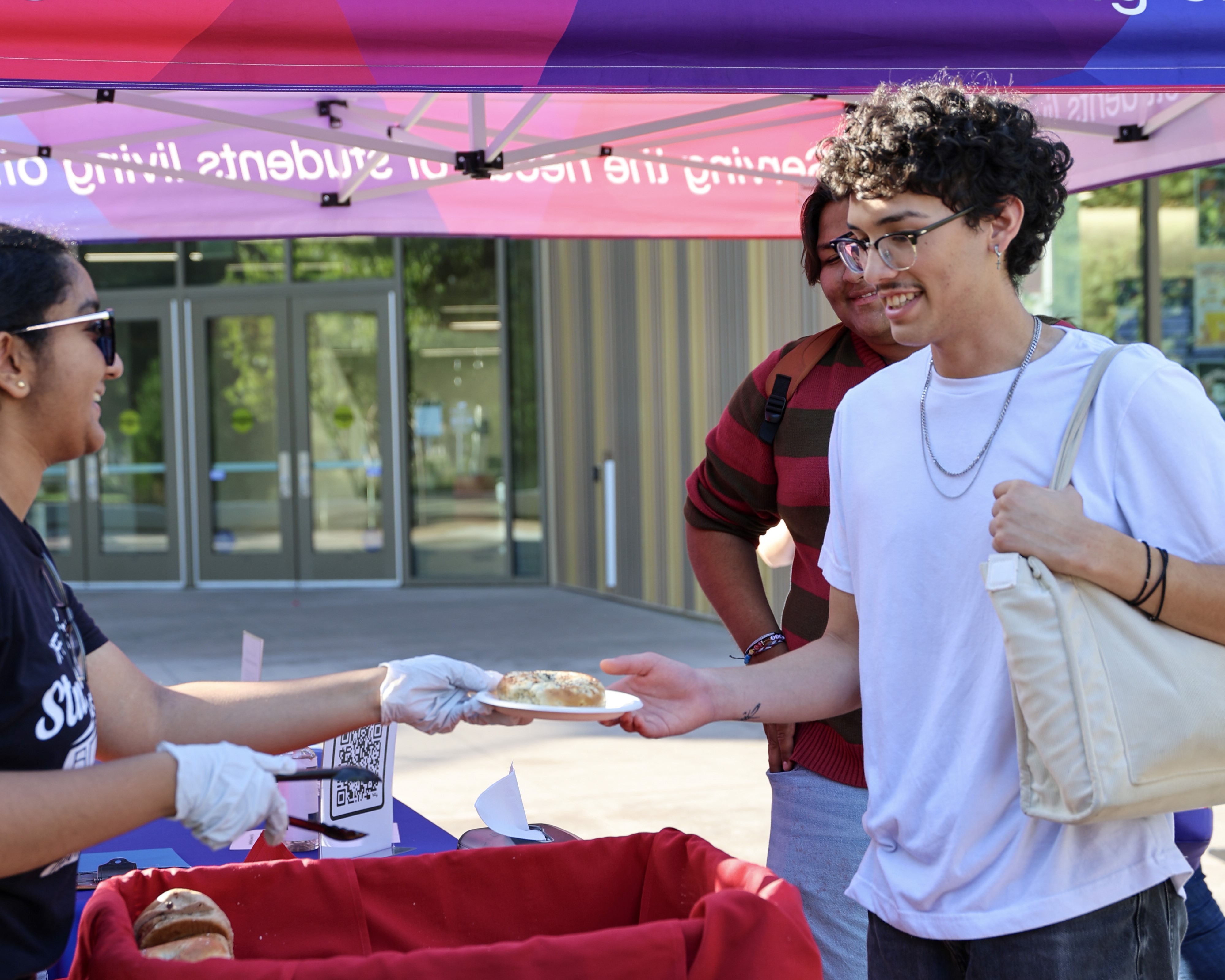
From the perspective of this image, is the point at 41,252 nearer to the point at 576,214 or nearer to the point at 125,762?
the point at 125,762

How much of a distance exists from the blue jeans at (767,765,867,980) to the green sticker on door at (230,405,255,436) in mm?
12694

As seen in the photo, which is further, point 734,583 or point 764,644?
point 734,583

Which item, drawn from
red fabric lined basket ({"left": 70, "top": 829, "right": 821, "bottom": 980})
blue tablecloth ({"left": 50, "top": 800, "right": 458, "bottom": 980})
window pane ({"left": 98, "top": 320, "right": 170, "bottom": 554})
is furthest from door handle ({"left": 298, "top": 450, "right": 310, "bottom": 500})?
red fabric lined basket ({"left": 70, "top": 829, "right": 821, "bottom": 980})

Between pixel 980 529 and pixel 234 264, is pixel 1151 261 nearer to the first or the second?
pixel 980 529

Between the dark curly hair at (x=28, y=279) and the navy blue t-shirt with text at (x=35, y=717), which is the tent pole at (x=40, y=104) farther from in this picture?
the navy blue t-shirt with text at (x=35, y=717)

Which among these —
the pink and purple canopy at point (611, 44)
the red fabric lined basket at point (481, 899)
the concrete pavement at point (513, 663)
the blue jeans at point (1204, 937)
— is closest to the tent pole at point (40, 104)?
the pink and purple canopy at point (611, 44)

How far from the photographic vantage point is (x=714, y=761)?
620 cm

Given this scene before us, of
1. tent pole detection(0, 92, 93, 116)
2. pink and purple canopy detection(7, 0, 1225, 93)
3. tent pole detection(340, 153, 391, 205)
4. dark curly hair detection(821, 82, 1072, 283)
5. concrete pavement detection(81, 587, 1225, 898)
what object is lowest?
concrete pavement detection(81, 587, 1225, 898)

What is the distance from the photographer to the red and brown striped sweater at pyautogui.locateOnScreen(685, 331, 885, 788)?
7.86 ft

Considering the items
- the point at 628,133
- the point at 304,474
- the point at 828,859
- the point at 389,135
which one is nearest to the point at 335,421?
the point at 304,474

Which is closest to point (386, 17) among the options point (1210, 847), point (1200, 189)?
point (1210, 847)

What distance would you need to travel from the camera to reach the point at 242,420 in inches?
563

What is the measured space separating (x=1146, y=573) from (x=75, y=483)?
14.6m

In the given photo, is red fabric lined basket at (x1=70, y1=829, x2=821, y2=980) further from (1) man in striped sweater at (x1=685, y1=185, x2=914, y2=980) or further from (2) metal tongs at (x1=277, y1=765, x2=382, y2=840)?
(1) man in striped sweater at (x1=685, y1=185, x2=914, y2=980)
